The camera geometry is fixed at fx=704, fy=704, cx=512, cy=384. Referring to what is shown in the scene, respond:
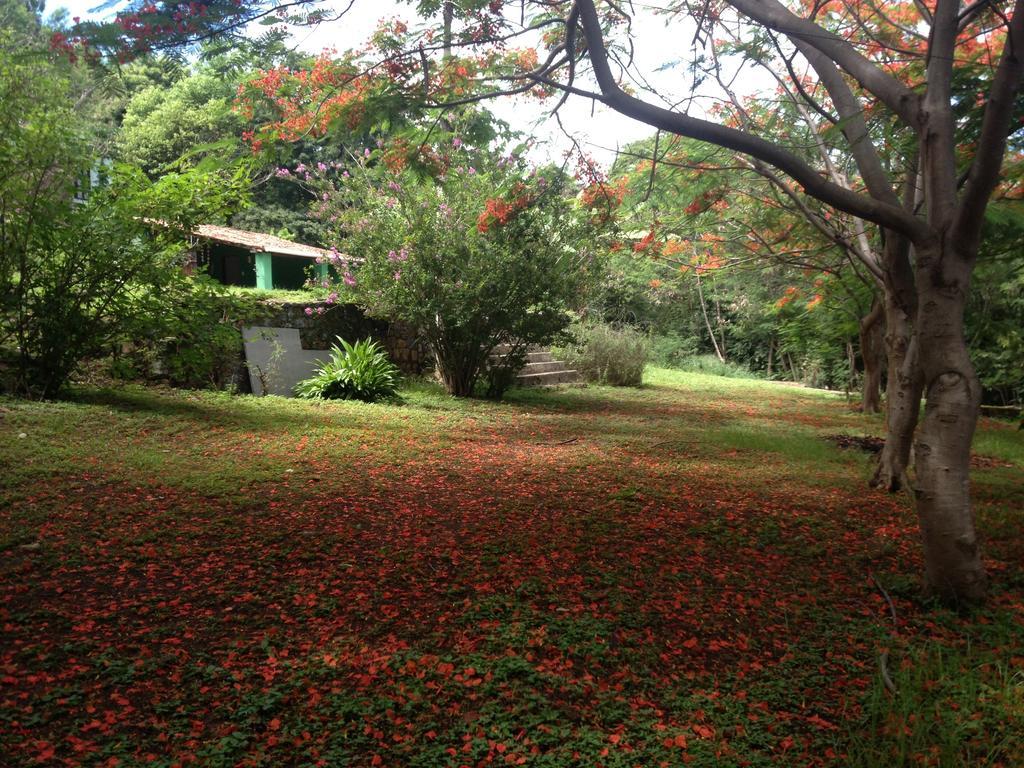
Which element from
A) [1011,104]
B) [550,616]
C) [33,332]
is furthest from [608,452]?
[33,332]

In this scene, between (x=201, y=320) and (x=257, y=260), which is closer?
(x=201, y=320)

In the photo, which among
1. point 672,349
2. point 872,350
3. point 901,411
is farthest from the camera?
point 672,349

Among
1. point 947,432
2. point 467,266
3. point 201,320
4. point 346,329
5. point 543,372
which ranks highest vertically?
point 467,266

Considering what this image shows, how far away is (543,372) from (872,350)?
19.8 feet

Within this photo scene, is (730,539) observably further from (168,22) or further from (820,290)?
Result: (820,290)

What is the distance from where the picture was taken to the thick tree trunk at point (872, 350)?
426 inches

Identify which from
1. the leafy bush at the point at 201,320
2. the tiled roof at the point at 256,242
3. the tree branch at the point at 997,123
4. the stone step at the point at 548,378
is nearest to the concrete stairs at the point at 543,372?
the stone step at the point at 548,378

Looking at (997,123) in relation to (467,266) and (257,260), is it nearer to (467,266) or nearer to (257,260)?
(467,266)

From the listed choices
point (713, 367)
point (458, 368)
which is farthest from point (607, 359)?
point (713, 367)

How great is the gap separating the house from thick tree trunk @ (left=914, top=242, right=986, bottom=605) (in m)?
16.4

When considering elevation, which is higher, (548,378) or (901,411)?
(548,378)

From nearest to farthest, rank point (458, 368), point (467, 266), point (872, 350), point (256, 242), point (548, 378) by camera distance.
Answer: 1. point (467, 266)
2. point (458, 368)
3. point (872, 350)
4. point (548, 378)
5. point (256, 242)

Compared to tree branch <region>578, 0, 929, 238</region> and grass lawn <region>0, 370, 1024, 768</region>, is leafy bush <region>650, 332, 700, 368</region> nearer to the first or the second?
grass lawn <region>0, 370, 1024, 768</region>

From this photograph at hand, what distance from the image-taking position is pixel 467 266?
33.9 ft
